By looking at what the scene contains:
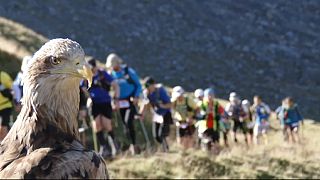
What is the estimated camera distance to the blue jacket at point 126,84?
13.7m

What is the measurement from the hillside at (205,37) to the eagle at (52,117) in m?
33.9

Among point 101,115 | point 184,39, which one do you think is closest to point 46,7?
point 184,39

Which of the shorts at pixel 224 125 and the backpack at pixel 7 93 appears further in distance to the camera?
the shorts at pixel 224 125

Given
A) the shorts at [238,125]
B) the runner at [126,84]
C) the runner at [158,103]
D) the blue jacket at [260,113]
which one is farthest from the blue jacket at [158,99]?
the blue jacket at [260,113]

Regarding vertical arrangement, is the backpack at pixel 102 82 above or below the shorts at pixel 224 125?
above

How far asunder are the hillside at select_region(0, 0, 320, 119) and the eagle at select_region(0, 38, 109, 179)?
111ft

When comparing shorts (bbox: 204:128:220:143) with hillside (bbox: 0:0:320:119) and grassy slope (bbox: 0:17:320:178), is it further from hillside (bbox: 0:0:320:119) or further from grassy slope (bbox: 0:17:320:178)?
hillside (bbox: 0:0:320:119)

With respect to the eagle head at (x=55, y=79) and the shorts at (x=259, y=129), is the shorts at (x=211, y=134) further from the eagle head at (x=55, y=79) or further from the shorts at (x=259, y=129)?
the eagle head at (x=55, y=79)

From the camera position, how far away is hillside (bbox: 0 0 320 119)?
4506 centimetres

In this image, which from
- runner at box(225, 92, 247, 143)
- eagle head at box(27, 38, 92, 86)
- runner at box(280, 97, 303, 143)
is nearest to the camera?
eagle head at box(27, 38, 92, 86)

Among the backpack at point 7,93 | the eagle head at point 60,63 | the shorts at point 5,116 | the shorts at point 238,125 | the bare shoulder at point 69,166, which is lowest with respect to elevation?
the bare shoulder at point 69,166

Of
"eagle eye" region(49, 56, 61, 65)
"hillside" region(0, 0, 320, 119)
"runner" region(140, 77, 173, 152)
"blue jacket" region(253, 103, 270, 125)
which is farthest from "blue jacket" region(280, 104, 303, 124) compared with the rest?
"hillside" region(0, 0, 320, 119)

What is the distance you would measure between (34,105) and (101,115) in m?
8.77

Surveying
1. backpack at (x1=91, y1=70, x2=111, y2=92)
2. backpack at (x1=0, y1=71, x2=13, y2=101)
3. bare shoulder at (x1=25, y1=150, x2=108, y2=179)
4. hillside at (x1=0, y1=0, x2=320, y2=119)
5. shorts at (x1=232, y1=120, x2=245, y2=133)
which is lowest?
bare shoulder at (x1=25, y1=150, x2=108, y2=179)
